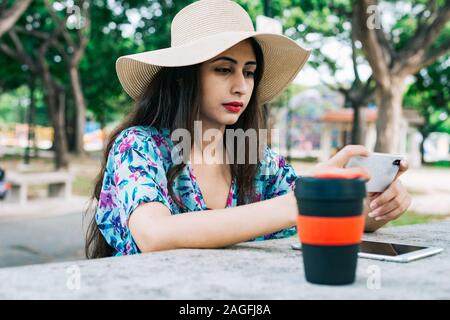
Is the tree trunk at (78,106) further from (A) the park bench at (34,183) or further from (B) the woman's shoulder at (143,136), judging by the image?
(B) the woman's shoulder at (143,136)

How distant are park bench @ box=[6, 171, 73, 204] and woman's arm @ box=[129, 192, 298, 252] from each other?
356 inches

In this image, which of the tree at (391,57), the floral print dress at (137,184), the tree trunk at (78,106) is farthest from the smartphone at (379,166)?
the tree trunk at (78,106)

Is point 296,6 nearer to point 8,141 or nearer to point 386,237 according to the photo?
point 386,237

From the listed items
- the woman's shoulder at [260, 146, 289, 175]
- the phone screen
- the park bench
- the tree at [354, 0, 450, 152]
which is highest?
the tree at [354, 0, 450, 152]

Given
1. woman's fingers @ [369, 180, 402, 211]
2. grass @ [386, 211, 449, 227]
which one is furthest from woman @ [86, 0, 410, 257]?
grass @ [386, 211, 449, 227]

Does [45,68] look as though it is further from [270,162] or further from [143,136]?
[143,136]

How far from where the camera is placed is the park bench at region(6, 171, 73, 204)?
1013 cm

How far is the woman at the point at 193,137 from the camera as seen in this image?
1.94 metres

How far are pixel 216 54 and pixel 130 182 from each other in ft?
1.59

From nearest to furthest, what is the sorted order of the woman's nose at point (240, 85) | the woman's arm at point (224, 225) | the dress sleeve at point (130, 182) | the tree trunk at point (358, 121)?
1. the woman's arm at point (224, 225)
2. the dress sleeve at point (130, 182)
3. the woman's nose at point (240, 85)
4. the tree trunk at point (358, 121)

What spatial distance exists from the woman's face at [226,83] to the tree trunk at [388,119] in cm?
728

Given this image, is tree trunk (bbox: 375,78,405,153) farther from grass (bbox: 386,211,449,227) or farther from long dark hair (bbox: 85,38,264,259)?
long dark hair (bbox: 85,38,264,259)
